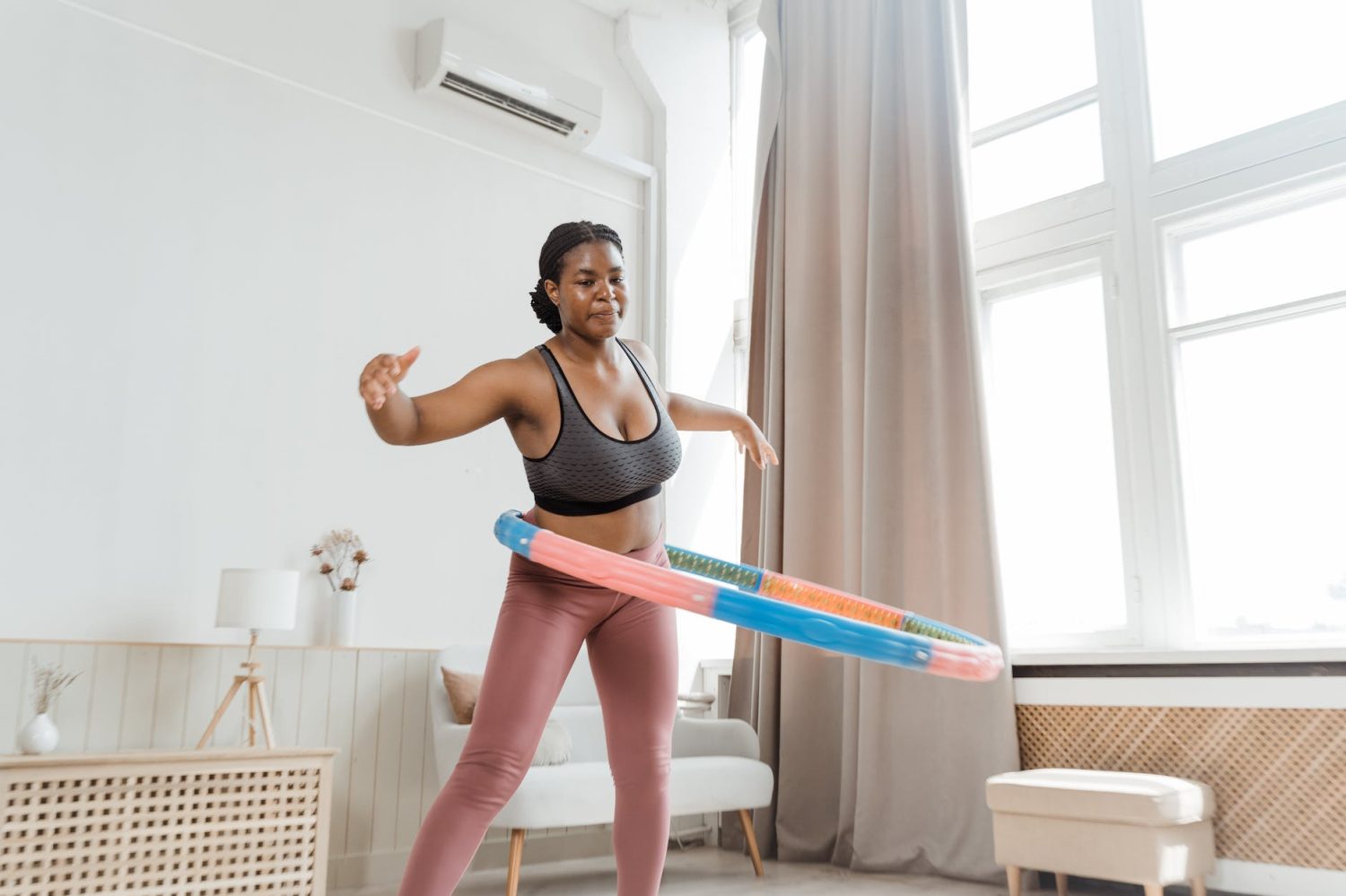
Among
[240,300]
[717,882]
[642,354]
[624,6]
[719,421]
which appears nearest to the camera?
[642,354]

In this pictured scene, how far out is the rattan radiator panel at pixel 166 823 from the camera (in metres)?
2.78

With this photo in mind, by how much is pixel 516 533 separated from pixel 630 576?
204 millimetres

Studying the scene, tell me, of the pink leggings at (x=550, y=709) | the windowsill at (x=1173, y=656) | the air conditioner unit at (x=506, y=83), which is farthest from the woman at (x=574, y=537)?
the air conditioner unit at (x=506, y=83)

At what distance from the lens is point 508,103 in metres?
4.65

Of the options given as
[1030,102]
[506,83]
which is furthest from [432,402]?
[1030,102]

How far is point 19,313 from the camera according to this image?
3.33 meters

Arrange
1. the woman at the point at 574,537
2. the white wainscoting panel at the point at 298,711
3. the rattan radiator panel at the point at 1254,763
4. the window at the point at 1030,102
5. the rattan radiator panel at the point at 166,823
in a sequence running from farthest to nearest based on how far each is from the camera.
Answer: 1. the window at the point at 1030,102
2. the white wainscoting panel at the point at 298,711
3. the rattan radiator panel at the point at 1254,763
4. the rattan radiator panel at the point at 166,823
5. the woman at the point at 574,537

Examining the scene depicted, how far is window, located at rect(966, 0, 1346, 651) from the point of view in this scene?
11.4 feet

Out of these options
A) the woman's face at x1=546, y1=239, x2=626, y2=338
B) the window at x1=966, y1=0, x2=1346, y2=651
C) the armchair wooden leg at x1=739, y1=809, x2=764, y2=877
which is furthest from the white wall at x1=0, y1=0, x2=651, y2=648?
the woman's face at x1=546, y1=239, x2=626, y2=338

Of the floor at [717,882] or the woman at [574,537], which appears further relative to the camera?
the floor at [717,882]

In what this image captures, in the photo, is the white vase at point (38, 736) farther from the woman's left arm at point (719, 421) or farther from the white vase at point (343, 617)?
the woman's left arm at point (719, 421)

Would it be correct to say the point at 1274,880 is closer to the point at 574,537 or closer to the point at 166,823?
the point at 574,537

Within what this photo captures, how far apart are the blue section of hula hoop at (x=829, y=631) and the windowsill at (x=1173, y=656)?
2162mm

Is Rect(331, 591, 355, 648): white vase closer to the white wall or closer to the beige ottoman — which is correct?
the white wall
